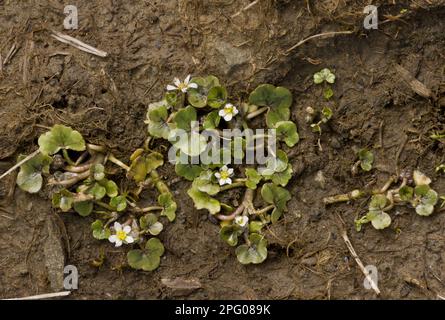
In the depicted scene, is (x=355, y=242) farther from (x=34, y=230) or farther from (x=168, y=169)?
(x=34, y=230)

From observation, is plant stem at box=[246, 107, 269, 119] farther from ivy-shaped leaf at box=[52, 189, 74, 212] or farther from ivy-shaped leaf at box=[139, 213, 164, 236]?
ivy-shaped leaf at box=[52, 189, 74, 212]

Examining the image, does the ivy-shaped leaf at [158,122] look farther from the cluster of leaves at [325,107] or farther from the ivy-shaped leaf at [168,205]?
the cluster of leaves at [325,107]

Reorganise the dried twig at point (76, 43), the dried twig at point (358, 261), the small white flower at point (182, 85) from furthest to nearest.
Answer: the dried twig at point (76, 43) < the small white flower at point (182, 85) < the dried twig at point (358, 261)

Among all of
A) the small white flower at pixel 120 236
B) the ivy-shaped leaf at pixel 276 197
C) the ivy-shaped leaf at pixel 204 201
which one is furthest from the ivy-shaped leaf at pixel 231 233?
the small white flower at pixel 120 236

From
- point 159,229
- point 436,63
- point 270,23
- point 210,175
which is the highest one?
point 270,23

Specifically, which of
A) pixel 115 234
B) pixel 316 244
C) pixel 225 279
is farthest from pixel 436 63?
pixel 115 234

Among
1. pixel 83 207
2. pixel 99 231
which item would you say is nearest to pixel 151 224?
pixel 99 231
